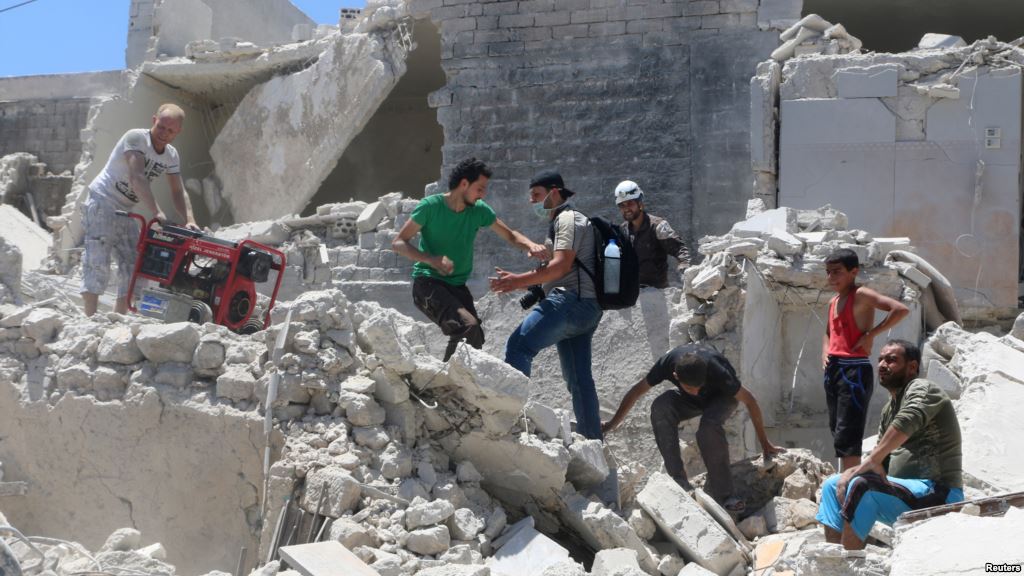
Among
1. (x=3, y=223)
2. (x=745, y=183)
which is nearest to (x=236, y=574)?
(x=745, y=183)

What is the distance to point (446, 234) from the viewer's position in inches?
254

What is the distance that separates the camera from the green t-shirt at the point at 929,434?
4781 millimetres

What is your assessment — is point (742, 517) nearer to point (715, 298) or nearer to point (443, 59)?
point (715, 298)

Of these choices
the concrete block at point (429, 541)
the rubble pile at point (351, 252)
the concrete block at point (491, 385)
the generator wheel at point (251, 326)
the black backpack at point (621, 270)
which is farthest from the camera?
the rubble pile at point (351, 252)

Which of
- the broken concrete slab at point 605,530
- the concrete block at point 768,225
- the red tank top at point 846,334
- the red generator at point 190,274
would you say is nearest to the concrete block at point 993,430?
the red tank top at point 846,334

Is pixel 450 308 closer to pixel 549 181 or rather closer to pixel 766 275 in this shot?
pixel 549 181

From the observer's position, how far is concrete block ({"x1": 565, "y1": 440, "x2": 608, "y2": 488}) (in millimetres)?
5566

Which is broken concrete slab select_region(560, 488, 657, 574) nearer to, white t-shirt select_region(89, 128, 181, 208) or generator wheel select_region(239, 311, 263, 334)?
generator wheel select_region(239, 311, 263, 334)

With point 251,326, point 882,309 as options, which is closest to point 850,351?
point 882,309

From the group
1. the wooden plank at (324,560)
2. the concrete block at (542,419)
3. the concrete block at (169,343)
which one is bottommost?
the wooden plank at (324,560)

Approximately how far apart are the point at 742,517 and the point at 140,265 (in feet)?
11.7

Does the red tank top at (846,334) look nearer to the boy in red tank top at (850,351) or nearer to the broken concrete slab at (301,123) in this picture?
the boy in red tank top at (850,351)

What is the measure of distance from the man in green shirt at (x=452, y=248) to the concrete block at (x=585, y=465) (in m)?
0.94

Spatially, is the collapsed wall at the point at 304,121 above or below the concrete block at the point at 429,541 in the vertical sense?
above
